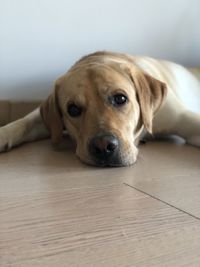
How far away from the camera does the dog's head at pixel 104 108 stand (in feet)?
5.87

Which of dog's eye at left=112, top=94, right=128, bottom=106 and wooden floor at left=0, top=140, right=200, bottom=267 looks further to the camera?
dog's eye at left=112, top=94, right=128, bottom=106

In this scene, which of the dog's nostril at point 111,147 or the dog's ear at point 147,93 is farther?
the dog's ear at point 147,93

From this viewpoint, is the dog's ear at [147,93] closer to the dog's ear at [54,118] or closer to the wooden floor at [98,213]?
the wooden floor at [98,213]

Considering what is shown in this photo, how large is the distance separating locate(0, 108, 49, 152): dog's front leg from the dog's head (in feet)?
0.36

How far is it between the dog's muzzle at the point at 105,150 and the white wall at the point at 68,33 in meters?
1.13

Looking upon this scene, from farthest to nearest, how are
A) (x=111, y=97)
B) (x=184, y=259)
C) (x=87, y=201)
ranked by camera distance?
(x=111, y=97)
(x=87, y=201)
(x=184, y=259)

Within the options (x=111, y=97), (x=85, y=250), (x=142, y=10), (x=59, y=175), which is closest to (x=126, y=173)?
(x=59, y=175)

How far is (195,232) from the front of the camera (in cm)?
111

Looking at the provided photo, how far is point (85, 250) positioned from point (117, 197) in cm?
39

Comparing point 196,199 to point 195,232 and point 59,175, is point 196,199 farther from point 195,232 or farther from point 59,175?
point 59,175

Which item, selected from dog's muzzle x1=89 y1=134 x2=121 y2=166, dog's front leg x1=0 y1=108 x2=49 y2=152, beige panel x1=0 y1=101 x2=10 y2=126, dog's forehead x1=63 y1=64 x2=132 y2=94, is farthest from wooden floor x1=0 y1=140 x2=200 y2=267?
beige panel x1=0 y1=101 x2=10 y2=126

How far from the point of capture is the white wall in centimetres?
269

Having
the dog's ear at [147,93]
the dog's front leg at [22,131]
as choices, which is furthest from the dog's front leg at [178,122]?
the dog's front leg at [22,131]

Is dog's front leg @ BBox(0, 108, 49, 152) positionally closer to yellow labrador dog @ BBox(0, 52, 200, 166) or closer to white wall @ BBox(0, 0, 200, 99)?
yellow labrador dog @ BBox(0, 52, 200, 166)
